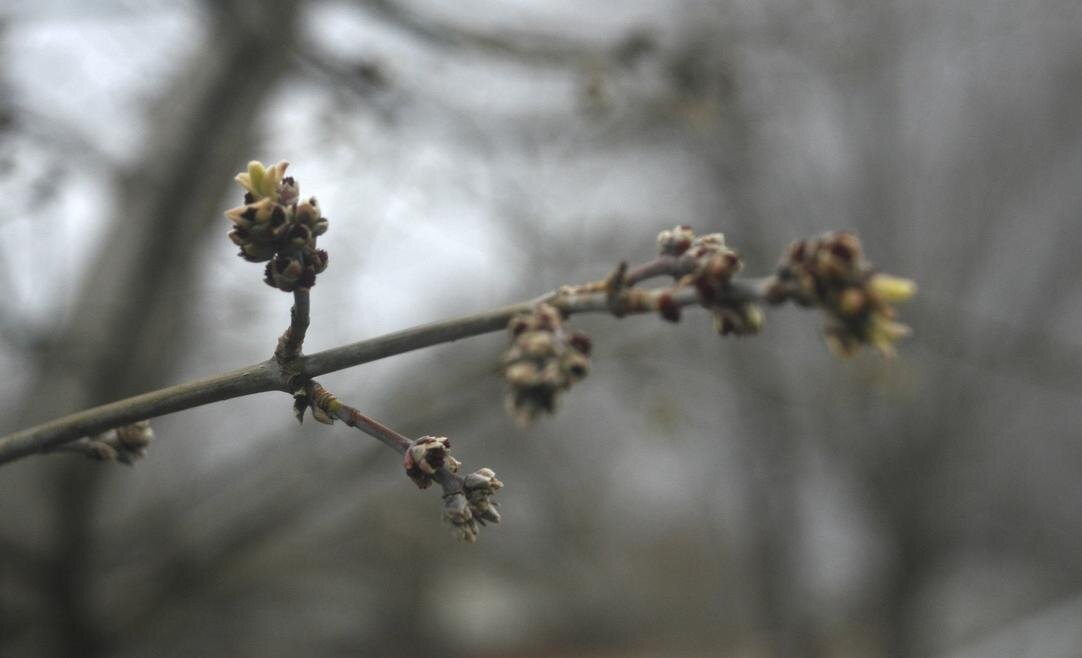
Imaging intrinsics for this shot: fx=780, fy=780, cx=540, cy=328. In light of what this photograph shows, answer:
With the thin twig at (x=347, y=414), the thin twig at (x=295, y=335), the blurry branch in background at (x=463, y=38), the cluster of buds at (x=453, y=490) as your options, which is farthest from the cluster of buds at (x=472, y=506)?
the blurry branch in background at (x=463, y=38)

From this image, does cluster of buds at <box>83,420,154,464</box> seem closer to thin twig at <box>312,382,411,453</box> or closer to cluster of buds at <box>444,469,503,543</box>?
thin twig at <box>312,382,411,453</box>

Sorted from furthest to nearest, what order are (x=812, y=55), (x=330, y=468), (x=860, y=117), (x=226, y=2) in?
(x=860, y=117), (x=812, y=55), (x=330, y=468), (x=226, y=2)

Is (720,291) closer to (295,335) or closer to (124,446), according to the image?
(295,335)

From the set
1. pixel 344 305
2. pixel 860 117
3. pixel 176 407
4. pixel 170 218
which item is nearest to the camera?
pixel 176 407

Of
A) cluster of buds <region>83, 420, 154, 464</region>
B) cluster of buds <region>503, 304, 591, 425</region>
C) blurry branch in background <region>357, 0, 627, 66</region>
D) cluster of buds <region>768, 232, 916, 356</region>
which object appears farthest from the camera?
blurry branch in background <region>357, 0, 627, 66</region>

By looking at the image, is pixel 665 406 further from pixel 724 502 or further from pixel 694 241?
pixel 724 502

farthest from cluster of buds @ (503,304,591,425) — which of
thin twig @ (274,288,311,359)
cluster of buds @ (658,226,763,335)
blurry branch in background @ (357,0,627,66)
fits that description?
blurry branch in background @ (357,0,627,66)

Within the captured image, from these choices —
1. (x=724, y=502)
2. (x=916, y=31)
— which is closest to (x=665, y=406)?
(x=916, y=31)
